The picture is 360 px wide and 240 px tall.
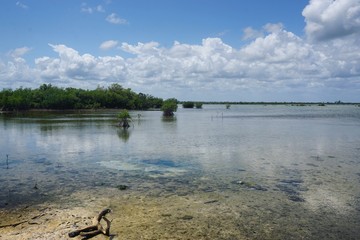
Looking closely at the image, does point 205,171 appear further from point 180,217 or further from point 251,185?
point 180,217

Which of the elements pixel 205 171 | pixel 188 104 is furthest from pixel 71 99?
pixel 205 171

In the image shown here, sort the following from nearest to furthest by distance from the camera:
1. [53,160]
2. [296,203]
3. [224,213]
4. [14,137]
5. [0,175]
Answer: [224,213], [296,203], [0,175], [53,160], [14,137]

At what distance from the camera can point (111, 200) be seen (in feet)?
44.4

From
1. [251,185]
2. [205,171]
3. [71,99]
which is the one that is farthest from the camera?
[71,99]

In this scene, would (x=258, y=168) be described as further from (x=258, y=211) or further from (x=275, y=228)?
(x=275, y=228)

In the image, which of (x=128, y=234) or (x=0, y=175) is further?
(x=0, y=175)

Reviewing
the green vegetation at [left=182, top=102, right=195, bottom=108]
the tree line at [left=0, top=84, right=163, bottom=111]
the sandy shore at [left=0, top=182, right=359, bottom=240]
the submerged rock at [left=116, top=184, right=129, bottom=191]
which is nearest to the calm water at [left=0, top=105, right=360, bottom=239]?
the sandy shore at [left=0, top=182, right=359, bottom=240]

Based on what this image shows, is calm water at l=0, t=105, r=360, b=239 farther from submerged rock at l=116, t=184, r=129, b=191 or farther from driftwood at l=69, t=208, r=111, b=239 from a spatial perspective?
driftwood at l=69, t=208, r=111, b=239

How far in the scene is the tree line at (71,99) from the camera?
371ft

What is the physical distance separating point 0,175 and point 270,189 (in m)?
14.1

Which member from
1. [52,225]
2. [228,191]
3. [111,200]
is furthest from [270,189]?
[52,225]

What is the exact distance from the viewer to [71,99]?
124188mm

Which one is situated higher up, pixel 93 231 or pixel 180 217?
pixel 93 231

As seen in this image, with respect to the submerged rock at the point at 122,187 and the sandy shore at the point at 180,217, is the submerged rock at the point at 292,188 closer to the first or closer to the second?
the sandy shore at the point at 180,217
